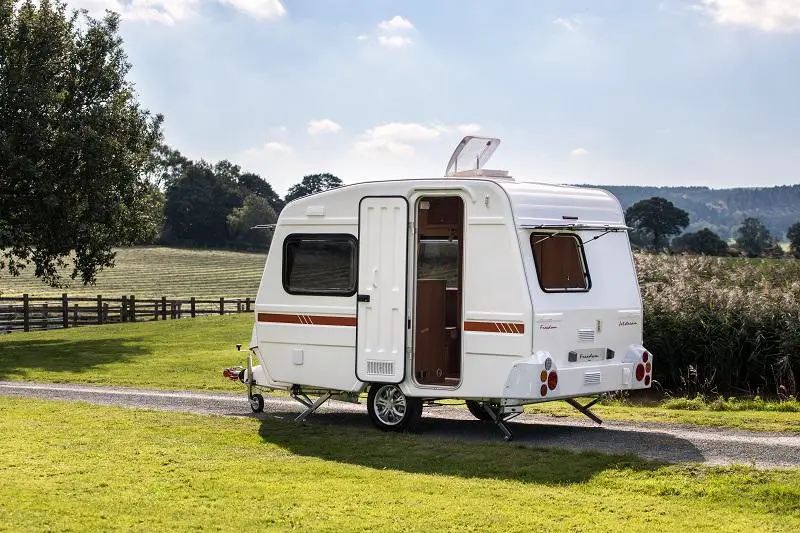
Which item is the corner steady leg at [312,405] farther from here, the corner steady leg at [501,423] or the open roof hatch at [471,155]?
the open roof hatch at [471,155]

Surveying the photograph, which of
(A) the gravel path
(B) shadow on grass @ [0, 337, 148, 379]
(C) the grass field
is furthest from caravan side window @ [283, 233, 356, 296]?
(B) shadow on grass @ [0, 337, 148, 379]

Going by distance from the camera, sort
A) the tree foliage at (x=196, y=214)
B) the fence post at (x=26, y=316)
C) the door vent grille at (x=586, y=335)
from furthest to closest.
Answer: the tree foliage at (x=196, y=214)
the fence post at (x=26, y=316)
the door vent grille at (x=586, y=335)

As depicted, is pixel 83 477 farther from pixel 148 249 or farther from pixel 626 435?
pixel 148 249

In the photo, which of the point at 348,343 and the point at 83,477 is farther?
the point at 348,343

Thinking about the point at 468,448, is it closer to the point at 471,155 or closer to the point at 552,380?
the point at 552,380

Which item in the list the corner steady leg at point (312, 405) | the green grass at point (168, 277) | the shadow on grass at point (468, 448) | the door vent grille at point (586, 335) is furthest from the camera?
the green grass at point (168, 277)

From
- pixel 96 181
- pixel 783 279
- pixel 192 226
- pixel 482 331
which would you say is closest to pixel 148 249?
pixel 192 226

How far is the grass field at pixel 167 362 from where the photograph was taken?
14.0 metres

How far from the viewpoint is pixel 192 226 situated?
10112 centimetres

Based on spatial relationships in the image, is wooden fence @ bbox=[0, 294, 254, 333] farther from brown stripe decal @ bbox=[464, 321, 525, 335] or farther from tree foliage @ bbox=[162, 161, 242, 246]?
tree foliage @ bbox=[162, 161, 242, 246]

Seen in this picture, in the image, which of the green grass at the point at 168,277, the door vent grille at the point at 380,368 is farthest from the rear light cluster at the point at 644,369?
the green grass at the point at 168,277

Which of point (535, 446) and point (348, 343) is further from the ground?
point (348, 343)

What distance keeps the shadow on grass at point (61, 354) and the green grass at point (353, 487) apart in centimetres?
1188

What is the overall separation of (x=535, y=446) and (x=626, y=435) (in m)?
1.24
